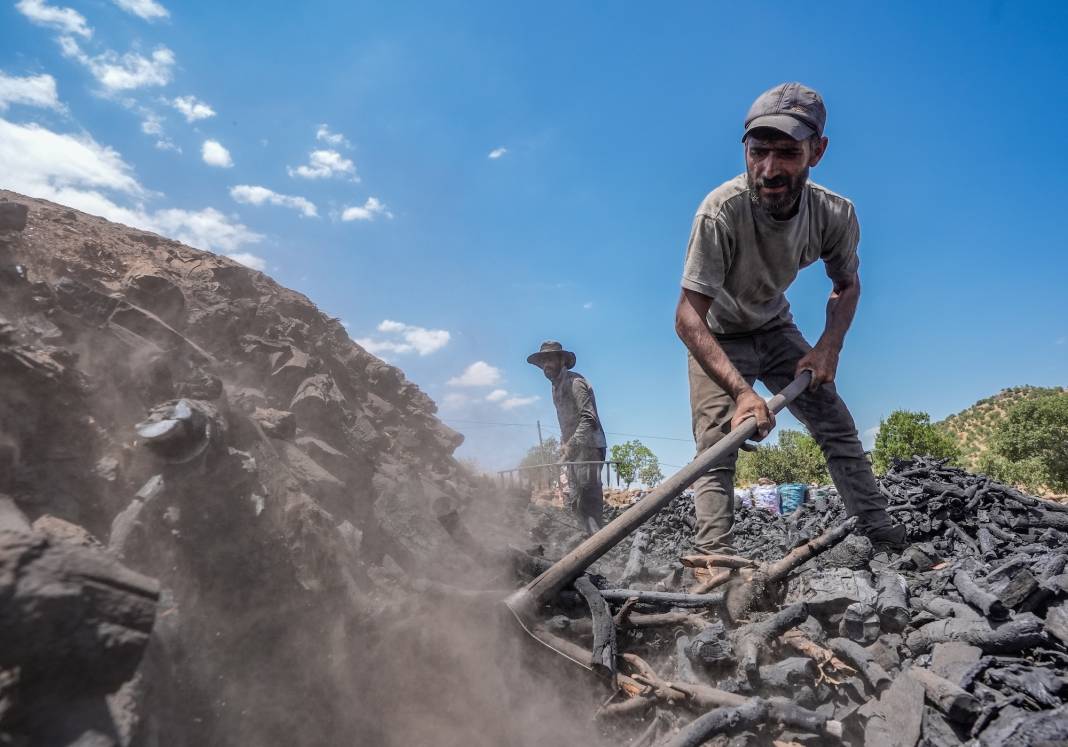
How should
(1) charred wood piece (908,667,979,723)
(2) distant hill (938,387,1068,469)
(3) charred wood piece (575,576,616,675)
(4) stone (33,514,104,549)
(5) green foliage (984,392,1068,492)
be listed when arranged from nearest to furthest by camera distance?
(4) stone (33,514,104,549), (1) charred wood piece (908,667,979,723), (3) charred wood piece (575,576,616,675), (5) green foliage (984,392,1068,492), (2) distant hill (938,387,1068,469)

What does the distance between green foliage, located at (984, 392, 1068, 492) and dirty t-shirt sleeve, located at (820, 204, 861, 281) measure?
62.0ft

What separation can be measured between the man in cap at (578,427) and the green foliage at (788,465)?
56.1 feet

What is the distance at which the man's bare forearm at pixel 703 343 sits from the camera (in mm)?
3031

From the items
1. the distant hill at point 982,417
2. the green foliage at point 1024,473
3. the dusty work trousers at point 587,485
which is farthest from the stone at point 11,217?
the distant hill at point 982,417

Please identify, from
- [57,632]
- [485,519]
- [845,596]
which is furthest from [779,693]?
[485,519]

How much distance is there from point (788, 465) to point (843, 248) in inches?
975

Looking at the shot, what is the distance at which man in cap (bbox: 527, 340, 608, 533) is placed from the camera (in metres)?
7.32

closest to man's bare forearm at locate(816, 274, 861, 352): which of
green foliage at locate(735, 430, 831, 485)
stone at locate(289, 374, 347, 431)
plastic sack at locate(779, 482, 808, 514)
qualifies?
stone at locate(289, 374, 347, 431)

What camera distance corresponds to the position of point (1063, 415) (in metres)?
20.8

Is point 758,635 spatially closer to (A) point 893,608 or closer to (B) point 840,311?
(A) point 893,608

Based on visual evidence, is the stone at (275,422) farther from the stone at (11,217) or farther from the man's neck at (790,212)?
the man's neck at (790,212)

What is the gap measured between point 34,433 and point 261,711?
50.7 inches

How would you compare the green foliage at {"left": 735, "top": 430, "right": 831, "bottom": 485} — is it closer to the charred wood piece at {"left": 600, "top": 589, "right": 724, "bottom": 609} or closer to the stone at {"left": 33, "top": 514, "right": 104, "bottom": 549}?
the charred wood piece at {"left": 600, "top": 589, "right": 724, "bottom": 609}

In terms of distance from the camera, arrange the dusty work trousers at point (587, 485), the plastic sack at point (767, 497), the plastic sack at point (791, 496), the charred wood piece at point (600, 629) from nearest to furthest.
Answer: the charred wood piece at point (600, 629) < the dusty work trousers at point (587, 485) < the plastic sack at point (791, 496) < the plastic sack at point (767, 497)
